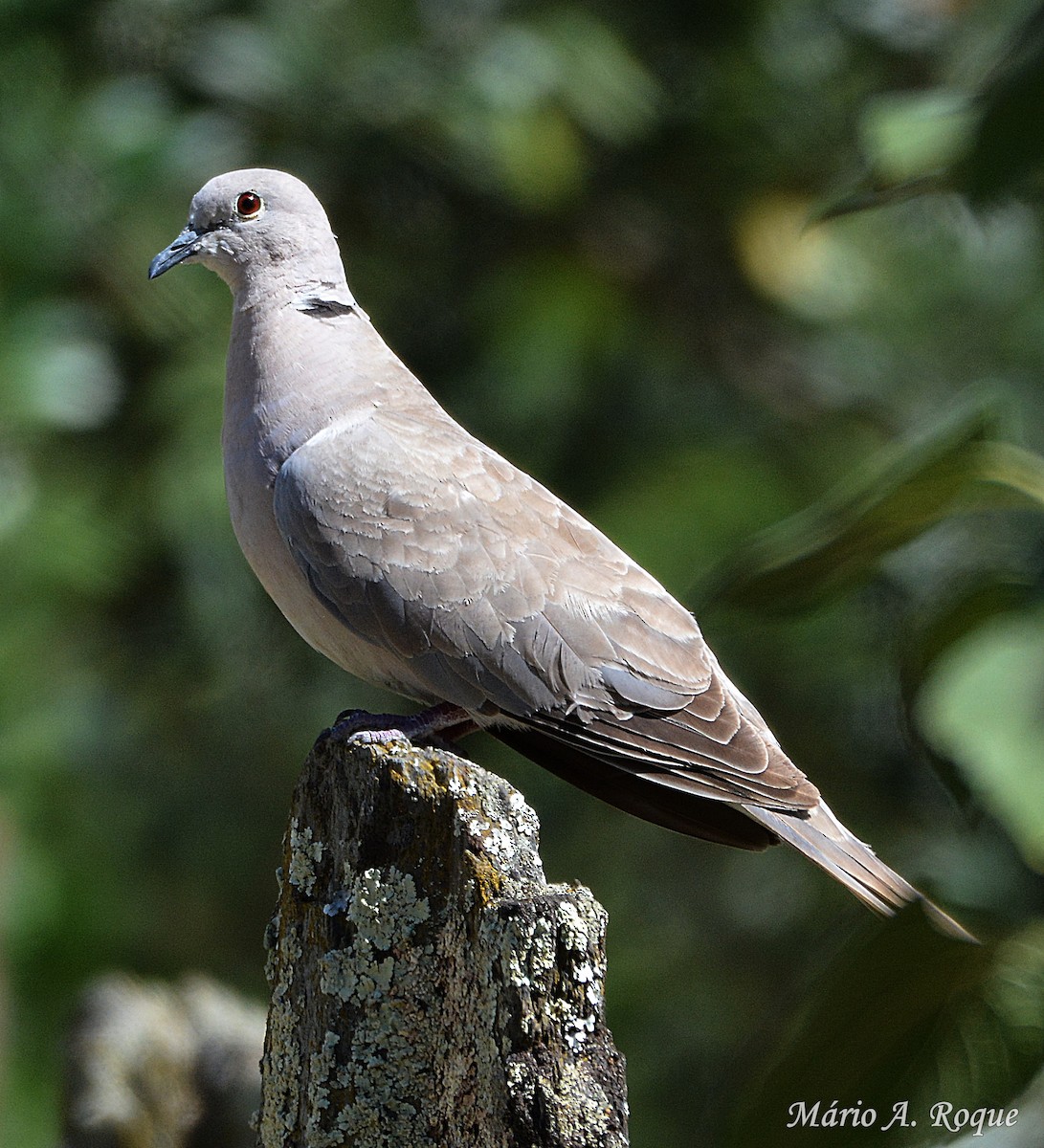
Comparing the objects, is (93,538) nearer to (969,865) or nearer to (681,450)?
(681,450)

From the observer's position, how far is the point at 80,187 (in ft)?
18.5

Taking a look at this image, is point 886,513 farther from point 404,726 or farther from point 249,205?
point 249,205

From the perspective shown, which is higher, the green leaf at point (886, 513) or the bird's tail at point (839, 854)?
the green leaf at point (886, 513)

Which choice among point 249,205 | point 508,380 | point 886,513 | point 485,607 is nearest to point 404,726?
point 485,607

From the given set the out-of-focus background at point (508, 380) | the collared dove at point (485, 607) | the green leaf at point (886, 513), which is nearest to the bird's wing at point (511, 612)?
the collared dove at point (485, 607)

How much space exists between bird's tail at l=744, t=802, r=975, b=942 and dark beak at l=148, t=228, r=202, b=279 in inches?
65.8

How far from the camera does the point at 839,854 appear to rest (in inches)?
100

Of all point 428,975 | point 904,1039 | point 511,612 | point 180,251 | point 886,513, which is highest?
point 180,251

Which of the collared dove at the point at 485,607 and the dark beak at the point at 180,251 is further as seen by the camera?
the dark beak at the point at 180,251

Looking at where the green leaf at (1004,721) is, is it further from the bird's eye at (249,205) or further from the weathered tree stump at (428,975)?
the bird's eye at (249,205)

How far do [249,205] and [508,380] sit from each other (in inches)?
117

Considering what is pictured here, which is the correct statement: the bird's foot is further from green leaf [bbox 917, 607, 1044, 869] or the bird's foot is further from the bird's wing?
green leaf [bbox 917, 607, 1044, 869]

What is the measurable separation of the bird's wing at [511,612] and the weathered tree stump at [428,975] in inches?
24.7

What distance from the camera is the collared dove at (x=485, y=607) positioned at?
2.60 meters
